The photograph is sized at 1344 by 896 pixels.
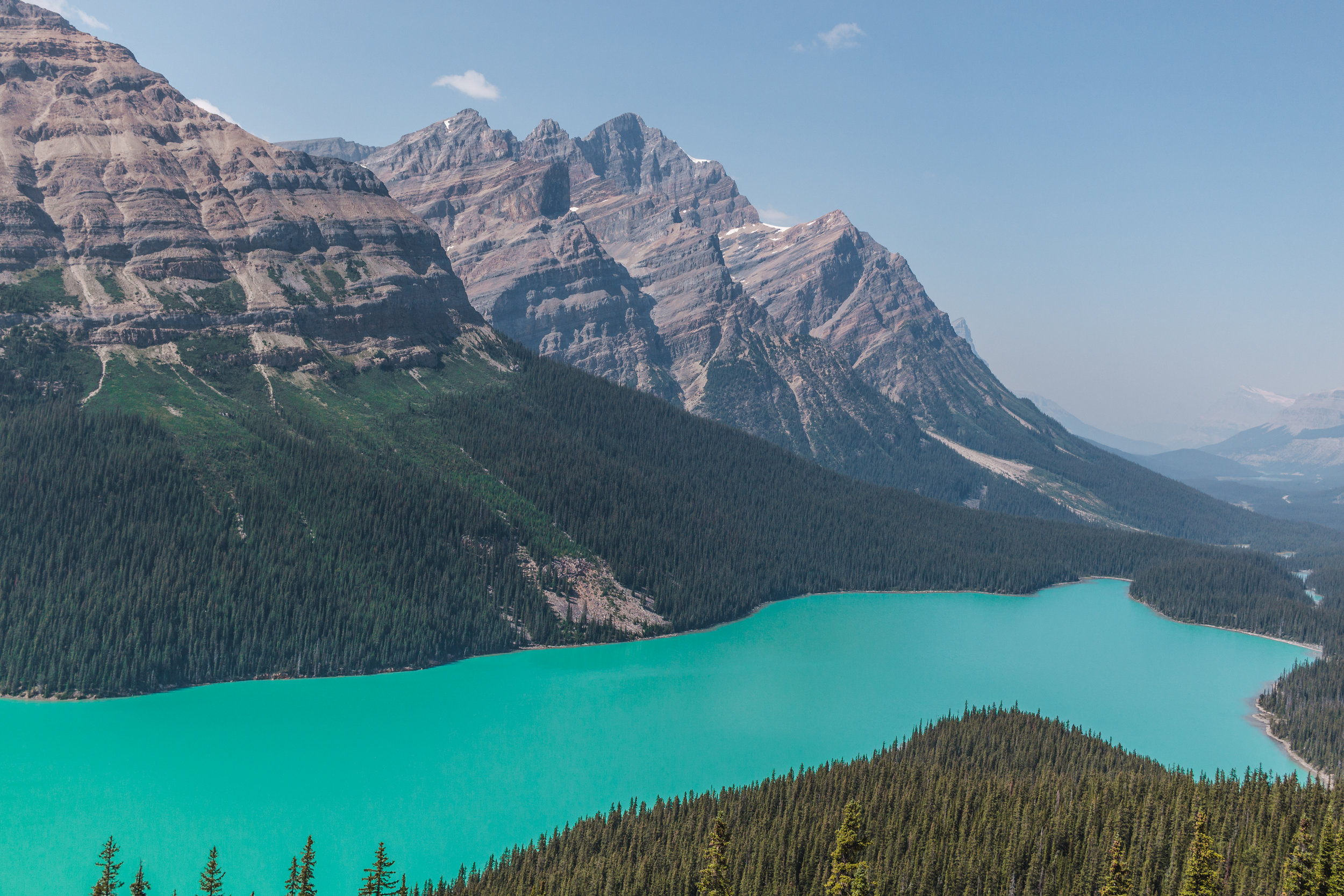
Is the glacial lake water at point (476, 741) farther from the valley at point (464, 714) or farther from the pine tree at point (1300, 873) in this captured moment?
the pine tree at point (1300, 873)

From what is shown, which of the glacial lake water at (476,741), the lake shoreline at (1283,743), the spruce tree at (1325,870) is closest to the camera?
the spruce tree at (1325,870)

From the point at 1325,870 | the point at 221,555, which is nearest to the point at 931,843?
the point at 1325,870

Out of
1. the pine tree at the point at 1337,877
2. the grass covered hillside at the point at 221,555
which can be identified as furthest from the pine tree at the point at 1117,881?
the grass covered hillside at the point at 221,555

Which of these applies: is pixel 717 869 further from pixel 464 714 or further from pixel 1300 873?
pixel 464 714

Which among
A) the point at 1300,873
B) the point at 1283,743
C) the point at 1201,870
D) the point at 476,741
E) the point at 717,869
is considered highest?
the point at 1300,873

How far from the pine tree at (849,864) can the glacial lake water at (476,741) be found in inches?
1557

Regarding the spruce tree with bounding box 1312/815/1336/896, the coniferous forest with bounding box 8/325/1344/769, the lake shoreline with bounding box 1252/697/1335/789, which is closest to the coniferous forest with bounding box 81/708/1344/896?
the spruce tree with bounding box 1312/815/1336/896

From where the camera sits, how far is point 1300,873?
6303 cm

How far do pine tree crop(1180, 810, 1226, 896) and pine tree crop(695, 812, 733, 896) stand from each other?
97.9ft

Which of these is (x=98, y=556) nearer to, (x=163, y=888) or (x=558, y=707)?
(x=558, y=707)

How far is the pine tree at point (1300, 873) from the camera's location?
205ft

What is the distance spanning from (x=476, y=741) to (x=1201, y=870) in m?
83.6

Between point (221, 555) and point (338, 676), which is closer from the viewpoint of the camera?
point (338, 676)

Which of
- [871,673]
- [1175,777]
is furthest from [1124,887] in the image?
[871,673]
